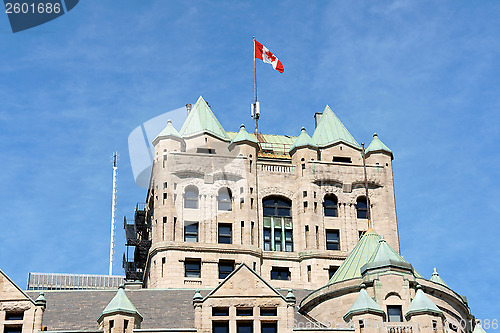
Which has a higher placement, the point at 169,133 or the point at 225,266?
the point at 169,133

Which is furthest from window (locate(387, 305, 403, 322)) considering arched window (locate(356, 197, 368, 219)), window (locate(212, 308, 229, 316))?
arched window (locate(356, 197, 368, 219))

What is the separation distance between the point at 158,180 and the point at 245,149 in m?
7.24

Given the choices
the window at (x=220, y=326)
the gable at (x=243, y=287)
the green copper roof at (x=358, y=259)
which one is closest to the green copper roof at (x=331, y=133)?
the green copper roof at (x=358, y=259)

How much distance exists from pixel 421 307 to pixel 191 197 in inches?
1256

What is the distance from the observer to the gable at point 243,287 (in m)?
61.6

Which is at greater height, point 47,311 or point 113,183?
point 113,183

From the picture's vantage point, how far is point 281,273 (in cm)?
8869

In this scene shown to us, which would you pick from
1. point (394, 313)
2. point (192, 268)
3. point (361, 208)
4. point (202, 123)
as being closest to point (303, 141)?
point (361, 208)

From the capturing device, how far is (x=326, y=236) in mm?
90938

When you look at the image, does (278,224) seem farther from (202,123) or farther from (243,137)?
(202,123)

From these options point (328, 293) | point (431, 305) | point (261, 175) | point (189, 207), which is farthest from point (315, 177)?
point (431, 305)

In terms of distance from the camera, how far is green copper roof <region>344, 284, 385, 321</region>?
61500 millimetres

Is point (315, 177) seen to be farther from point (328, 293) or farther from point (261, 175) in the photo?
point (328, 293)

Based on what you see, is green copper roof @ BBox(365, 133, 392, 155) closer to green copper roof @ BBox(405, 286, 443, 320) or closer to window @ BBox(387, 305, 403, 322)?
Answer: window @ BBox(387, 305, 403, 322)
